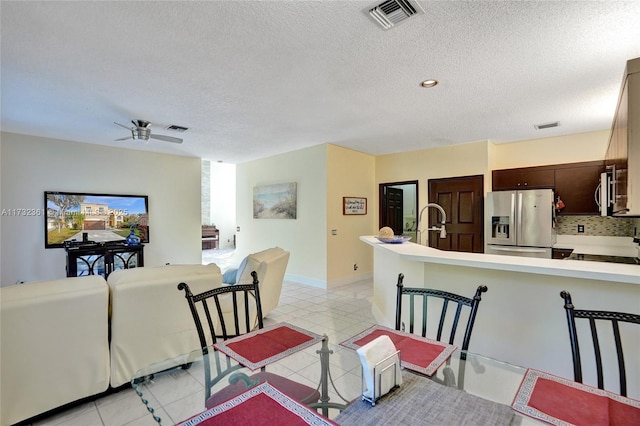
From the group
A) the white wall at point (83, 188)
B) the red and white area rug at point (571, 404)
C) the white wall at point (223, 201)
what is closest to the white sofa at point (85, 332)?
the red and white area rug at point (571, 404)

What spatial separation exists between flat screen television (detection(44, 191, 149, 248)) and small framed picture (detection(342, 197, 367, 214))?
380 centimetres

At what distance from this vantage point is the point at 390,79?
108 inches

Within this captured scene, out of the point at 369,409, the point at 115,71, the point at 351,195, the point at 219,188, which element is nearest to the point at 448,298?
the point at 369,409

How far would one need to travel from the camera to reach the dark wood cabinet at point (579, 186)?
167 inches

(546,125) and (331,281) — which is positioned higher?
(546,125)

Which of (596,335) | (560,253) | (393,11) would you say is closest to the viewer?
(596,335)

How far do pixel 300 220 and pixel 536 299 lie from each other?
419 cm

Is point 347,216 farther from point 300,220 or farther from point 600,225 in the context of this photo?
point 600,225

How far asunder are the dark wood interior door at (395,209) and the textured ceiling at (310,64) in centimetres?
237

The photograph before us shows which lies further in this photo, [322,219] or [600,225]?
[322,219]

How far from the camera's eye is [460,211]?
525 cm

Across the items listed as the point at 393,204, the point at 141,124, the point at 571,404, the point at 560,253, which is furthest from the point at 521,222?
the point at 141,124

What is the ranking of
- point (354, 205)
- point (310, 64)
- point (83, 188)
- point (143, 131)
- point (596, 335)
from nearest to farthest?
1. point (596, 335)
2. point (310, 64)
3. point (143, 131)
4. point (83, 188)
5. point (354, 205)

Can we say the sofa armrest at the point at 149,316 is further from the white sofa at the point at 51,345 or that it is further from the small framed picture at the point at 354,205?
the small framed picture at the point at 354,205
